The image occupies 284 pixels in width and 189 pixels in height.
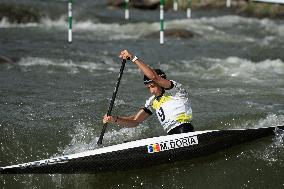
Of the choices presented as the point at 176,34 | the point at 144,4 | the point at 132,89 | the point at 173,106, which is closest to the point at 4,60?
the point at 132,89

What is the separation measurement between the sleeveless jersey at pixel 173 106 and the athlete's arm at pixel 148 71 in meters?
0.14

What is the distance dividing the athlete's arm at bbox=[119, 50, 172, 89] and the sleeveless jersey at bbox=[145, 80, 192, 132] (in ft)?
0.45

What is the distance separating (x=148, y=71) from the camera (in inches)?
293

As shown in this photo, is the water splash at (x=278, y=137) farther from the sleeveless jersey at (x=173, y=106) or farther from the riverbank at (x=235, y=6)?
the riverbank at (x=235, y=6)

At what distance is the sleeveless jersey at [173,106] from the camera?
7828mm

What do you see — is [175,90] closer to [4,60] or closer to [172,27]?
[4,60]

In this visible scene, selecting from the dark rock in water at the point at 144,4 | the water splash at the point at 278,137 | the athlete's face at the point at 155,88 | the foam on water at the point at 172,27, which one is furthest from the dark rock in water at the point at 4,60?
the dark rock in water at the point at 144,4

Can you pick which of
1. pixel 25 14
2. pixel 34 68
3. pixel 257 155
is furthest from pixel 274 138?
pixel 25 14

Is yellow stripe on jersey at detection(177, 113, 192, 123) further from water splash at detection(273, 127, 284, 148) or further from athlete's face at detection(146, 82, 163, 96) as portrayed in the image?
water splash at detection(273, 127, 284, 148)

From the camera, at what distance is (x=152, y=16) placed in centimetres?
2327

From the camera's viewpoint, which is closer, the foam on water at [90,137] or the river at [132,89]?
the river at [132,89]

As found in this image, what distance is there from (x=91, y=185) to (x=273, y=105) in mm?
4243

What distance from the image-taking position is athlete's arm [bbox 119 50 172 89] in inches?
291

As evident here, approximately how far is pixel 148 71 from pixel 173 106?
2.04 feet
